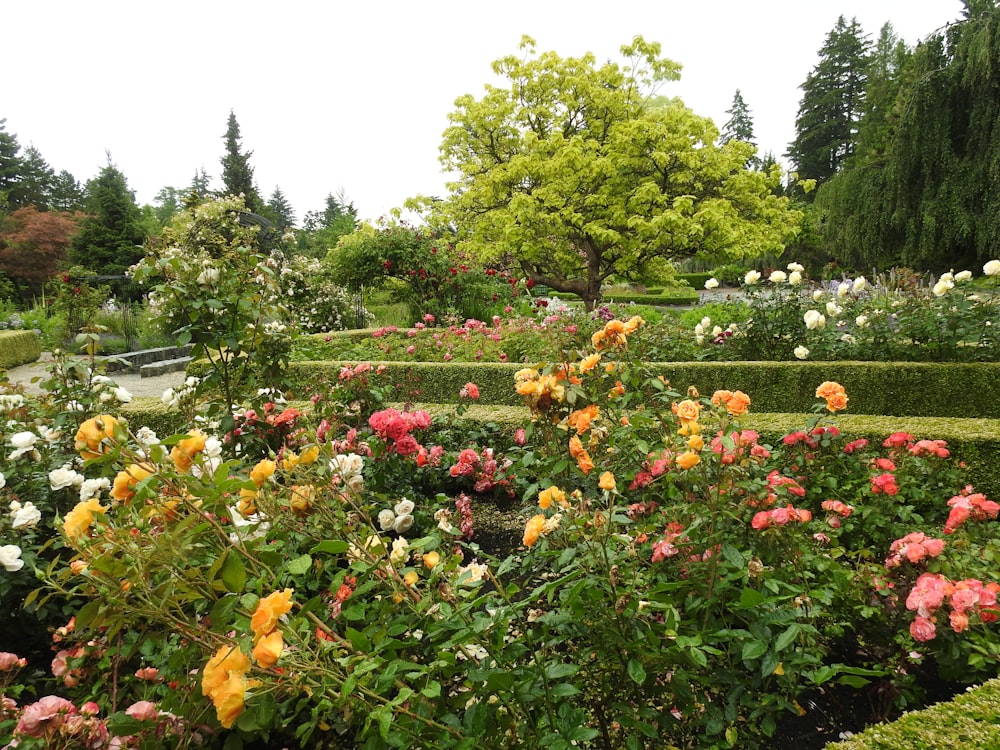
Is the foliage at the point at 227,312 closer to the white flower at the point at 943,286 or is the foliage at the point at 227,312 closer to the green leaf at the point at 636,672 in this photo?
the green leaf at the point at 636,672

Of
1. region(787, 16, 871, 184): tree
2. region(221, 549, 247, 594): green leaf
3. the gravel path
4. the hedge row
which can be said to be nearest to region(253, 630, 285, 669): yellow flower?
region(221, 549, 247, 594): green leaf

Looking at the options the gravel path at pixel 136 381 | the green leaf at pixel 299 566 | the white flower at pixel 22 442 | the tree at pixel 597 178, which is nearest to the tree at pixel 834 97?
the tree at pixel 597 178

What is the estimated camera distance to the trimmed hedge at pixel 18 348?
31.1ft

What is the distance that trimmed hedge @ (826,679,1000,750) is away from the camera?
978mm

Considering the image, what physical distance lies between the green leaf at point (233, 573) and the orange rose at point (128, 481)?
0.73 ft

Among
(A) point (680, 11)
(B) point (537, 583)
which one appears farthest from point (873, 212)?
(B) point (537, 583)

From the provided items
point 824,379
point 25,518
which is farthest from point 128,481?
point 824,379

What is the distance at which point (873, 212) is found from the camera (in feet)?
42.0

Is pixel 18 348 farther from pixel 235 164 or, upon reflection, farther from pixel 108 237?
pixel 235 164

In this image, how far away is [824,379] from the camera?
3.90 meters

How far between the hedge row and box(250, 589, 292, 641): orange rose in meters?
2.45

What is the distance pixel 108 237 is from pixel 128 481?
23849mm

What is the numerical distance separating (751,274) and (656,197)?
6245mm

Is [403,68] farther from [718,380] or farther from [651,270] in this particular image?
[651,270]
